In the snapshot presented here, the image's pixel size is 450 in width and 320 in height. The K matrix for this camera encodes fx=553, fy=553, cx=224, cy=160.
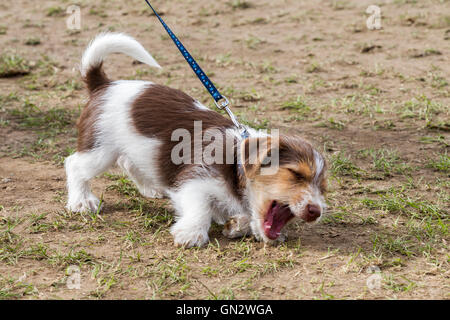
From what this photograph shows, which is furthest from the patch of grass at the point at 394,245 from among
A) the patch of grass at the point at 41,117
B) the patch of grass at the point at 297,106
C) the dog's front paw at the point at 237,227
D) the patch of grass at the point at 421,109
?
the patch of grass at the point at 41,117

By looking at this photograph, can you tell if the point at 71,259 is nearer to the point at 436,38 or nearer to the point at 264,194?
the point at 264,194

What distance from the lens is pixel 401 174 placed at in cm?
535

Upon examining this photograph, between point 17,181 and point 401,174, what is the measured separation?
12.0 feet

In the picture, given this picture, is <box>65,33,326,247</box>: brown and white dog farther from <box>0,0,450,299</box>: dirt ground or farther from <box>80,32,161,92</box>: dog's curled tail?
<box>0,0,450,299</box>: dirt ground

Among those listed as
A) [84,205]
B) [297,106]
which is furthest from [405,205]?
[84,205]

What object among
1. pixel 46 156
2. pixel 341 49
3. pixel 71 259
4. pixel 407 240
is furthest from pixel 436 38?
pixel 71 259

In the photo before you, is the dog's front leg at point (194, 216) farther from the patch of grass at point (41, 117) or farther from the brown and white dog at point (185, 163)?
the patch of grass at point (41, 117)

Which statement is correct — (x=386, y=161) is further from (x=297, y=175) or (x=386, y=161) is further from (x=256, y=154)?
(x=256, y=154)

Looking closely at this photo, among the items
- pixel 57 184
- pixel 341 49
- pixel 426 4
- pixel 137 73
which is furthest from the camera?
pixel 426 4

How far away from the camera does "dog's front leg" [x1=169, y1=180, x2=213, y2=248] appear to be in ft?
13.3

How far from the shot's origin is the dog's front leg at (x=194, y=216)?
4047 mm

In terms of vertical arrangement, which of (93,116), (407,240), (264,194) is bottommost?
(407,240)

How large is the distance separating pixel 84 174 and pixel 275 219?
65.7 inches

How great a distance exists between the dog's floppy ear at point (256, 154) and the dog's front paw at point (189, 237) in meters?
0.59
